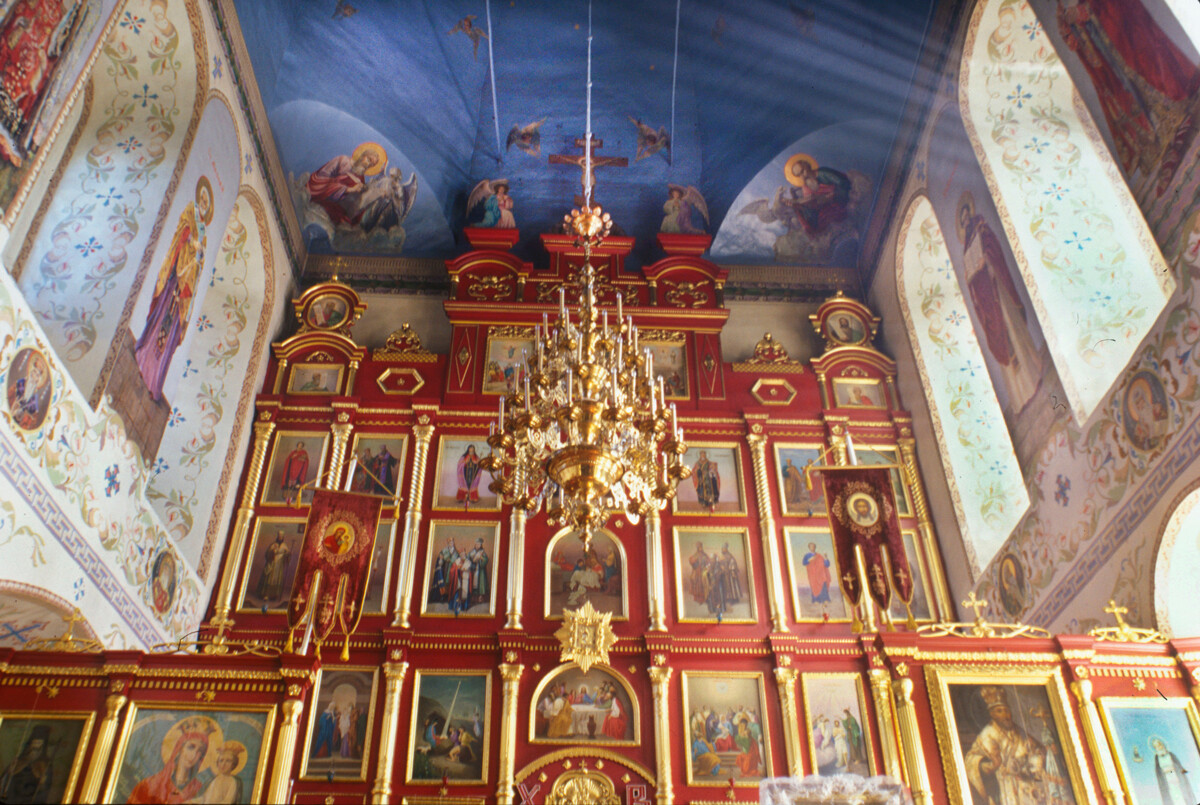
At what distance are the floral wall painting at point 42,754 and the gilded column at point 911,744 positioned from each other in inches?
253

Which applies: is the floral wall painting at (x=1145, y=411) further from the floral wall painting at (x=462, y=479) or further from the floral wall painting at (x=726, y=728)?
the floral wall painting at (x=462, y=479)

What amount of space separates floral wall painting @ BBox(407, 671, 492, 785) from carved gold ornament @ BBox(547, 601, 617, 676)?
96 cm

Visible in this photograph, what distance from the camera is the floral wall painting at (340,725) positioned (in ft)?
32.6

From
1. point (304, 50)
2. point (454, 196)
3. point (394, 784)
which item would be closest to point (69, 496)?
point (394, 784)

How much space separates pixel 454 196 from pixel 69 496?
8226 millimetres

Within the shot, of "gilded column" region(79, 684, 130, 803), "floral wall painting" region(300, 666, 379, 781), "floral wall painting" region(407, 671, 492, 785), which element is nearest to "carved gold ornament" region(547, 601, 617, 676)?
"floral wall painting" region(407, 671, 492, 785)

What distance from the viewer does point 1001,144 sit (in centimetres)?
1060

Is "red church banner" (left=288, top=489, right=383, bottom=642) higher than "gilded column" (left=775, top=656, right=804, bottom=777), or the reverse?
"red church banner" (left=288, top=489, right=383, bottom=642)

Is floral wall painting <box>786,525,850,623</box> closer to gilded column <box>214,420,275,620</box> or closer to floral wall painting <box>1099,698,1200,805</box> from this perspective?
floral wall painting <box>1099,698,1200,805</box>

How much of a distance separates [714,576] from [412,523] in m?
3.81

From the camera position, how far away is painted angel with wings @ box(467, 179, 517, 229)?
14.7m

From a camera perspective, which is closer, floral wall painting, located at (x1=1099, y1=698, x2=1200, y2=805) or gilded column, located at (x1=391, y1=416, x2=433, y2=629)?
floral wall painting, located at (x1=1099, y1=698, x2=1200, y2=805)

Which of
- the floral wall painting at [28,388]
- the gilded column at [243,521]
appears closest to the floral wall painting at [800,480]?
the gilded column at [243,521]

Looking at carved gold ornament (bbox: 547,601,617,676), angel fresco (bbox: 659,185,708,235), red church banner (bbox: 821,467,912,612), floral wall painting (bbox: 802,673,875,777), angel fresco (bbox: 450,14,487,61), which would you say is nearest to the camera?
red church banner (bbox: 821,467,912,612)
